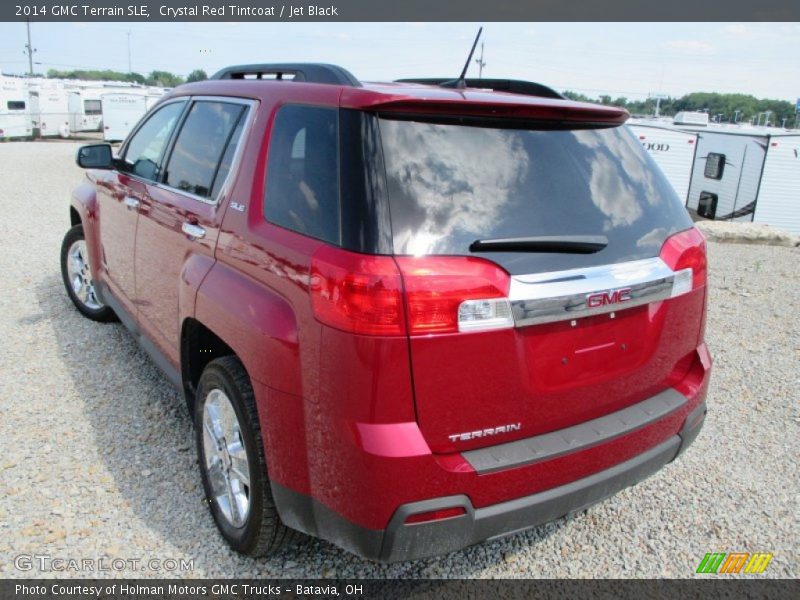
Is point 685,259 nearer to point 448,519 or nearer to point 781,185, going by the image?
point 448,519

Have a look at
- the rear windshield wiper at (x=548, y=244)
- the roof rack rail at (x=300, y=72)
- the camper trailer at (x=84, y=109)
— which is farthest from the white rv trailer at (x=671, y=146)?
the camper trailer at (x=84, y=109)

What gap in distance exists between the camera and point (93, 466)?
316 centimetres

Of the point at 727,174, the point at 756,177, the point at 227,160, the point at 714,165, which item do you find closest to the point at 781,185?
the point at 756,177

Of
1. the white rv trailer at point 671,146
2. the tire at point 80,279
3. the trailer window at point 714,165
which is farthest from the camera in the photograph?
the trailer window at point 714,165

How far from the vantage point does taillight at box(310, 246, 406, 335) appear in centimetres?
176

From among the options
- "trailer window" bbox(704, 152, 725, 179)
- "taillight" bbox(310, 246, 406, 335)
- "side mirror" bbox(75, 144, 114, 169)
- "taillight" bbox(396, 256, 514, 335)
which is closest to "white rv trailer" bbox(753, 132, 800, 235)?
"trailer window" bbox(704, 152, 725, 179)

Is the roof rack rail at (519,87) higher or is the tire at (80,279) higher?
the roof rack rail at (519,87)

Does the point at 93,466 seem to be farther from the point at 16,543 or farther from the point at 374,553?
the point at 374,553

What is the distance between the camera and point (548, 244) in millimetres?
1966

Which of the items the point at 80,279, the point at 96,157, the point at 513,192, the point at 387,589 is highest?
the point at 513,192

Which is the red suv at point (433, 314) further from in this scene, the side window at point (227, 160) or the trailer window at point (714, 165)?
the trailer window at point (714, 165)

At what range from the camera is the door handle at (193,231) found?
2.68 metres

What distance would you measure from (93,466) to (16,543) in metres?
0.59

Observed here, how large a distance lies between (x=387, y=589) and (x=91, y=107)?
3917 centimetres
